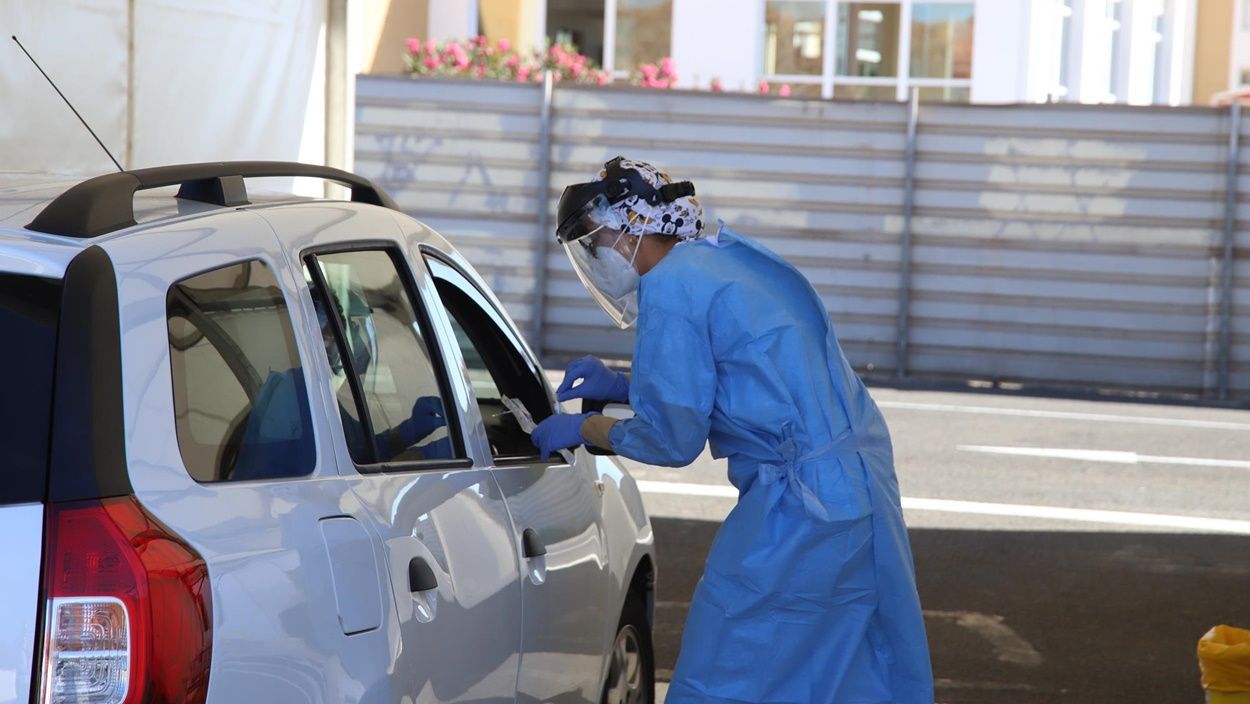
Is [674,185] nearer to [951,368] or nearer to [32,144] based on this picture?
[32,144]

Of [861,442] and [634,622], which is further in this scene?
[634,622]

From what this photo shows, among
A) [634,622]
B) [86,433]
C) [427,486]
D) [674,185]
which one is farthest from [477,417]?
[86,433]

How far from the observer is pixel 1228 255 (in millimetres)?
15258

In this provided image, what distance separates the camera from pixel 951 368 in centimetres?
1598

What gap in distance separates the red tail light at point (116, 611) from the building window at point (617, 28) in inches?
763

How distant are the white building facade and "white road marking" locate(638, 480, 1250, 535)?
11521mm

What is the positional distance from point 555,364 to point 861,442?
12.4m

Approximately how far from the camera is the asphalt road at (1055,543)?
6.51 m

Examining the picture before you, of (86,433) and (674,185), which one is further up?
(674,185)

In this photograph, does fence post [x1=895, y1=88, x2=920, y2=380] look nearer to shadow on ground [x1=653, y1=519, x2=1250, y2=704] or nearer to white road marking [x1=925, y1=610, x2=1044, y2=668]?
shadow on ground [x1=653, y1=519, x2=1250, y2=704]

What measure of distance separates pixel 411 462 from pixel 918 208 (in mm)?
13042

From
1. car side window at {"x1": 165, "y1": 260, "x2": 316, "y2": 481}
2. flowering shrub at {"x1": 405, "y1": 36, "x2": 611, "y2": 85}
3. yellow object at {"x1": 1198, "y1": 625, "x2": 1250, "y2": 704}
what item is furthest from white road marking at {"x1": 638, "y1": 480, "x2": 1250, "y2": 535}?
flowering shrub at {"x1": 405, "y1": 36, "x2": 611, "y2": 85}

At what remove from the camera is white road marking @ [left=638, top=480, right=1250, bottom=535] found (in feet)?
30.6

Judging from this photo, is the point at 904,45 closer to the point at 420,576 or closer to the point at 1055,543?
the point at 1055,543
